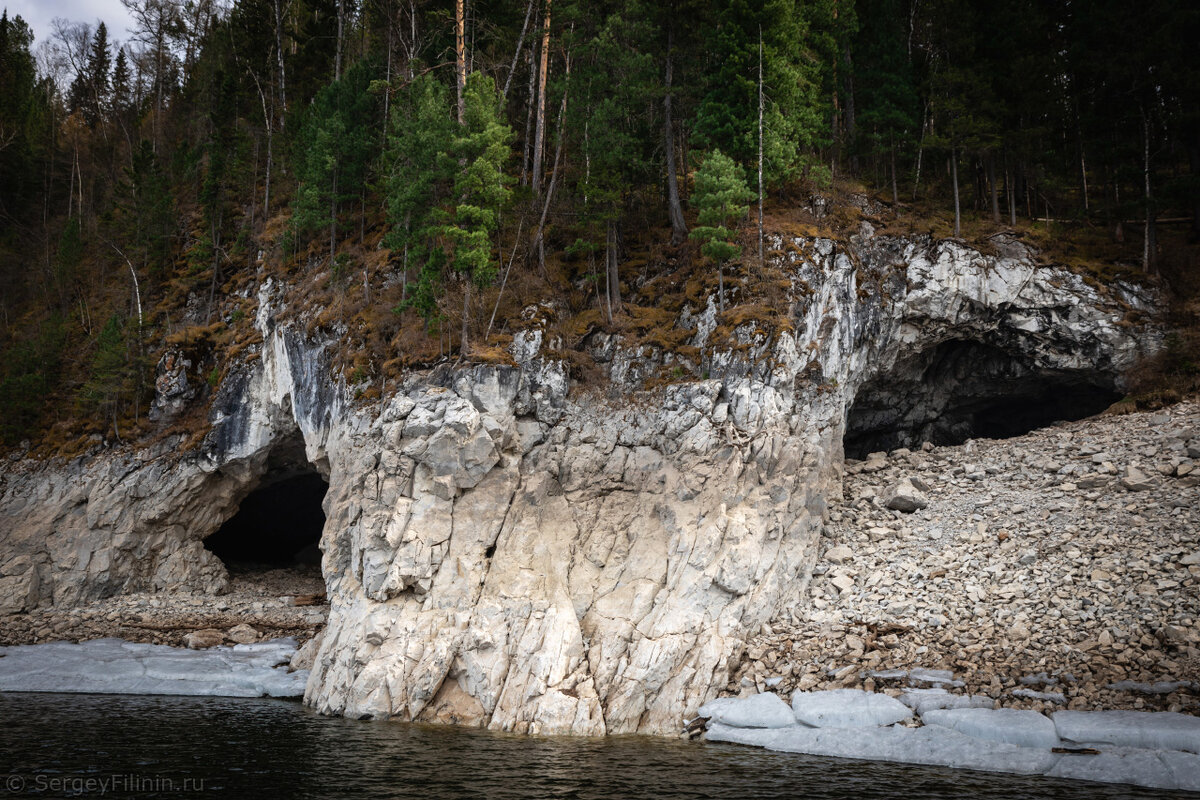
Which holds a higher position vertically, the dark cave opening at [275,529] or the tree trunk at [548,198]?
the tree trunk at [548,198]

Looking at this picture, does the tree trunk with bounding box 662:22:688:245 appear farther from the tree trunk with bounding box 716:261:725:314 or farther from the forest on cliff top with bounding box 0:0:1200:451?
the tree trunk with bounding box 716:261:725:314

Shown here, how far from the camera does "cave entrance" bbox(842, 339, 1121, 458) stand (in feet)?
117

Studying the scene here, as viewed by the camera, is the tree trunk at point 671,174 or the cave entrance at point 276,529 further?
the cave entrance at point 276,529

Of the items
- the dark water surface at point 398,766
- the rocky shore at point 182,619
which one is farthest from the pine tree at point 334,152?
the dark water surface at point 398,766

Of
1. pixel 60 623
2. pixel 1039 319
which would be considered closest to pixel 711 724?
pixel 1039 319

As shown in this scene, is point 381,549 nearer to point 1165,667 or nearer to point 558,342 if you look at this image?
point 558,342

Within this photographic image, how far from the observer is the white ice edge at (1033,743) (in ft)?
52.5

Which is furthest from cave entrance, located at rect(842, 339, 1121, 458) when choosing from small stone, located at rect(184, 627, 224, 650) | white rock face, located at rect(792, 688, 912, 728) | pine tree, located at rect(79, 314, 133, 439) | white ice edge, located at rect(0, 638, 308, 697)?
pine tree, located at rect(79, 314, 133, 439)

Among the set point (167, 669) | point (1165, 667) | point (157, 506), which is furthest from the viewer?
point (157, 506)

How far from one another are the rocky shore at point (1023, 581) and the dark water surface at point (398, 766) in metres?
3.96

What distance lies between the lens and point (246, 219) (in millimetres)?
45906

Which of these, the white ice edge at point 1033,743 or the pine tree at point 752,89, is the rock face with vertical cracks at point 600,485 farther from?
the white ice edge at point 1033,743

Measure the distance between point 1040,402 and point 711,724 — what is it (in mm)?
27820

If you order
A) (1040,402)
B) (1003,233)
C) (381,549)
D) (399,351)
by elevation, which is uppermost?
(1003,233)
